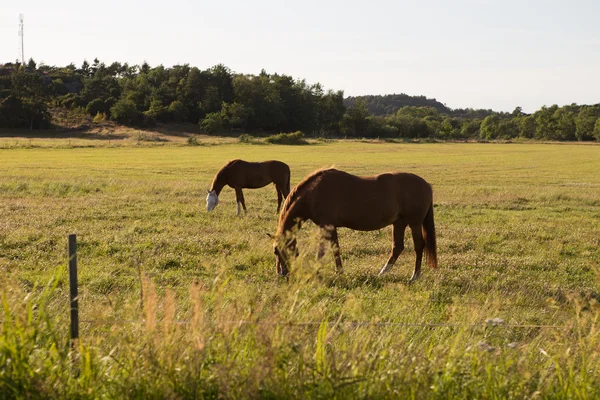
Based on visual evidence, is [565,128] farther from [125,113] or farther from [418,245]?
[418,245]

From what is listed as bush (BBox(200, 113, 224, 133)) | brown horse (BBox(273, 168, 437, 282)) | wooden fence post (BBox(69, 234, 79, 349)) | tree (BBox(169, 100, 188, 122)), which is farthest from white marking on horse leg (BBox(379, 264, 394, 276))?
tree (BBox(169, 100, 188, 122))

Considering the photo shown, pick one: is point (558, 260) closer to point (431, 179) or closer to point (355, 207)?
point (355, 207)

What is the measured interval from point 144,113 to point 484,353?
319 ft

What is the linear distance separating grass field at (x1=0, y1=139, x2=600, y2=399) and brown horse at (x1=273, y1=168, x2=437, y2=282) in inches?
20.8

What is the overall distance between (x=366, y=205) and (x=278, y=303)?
378 centimetres

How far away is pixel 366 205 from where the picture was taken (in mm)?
9492

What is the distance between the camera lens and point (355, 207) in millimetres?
9469

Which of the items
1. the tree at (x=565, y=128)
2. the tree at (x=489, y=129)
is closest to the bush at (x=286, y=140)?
the tree at (x=565, y=128)

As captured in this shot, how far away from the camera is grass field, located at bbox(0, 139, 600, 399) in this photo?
3848 mm

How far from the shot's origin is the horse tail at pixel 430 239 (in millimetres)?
9819

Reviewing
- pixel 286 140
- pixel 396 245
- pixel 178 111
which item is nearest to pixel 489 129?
pixel 178 111

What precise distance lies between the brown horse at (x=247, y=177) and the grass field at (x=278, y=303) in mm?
758

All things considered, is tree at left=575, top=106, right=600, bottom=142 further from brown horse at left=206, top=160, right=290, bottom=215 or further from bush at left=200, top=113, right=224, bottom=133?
brown horse at left=206, top=160, right=290, bottom=215

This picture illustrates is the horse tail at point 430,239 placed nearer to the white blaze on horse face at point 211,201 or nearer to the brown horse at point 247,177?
the brown horse at point 247,177
